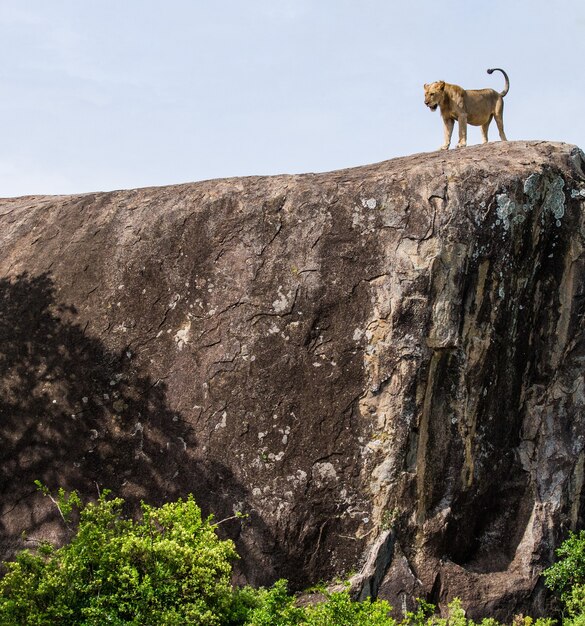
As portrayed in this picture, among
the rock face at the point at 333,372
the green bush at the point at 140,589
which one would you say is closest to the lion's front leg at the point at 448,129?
the rock face at the point at 333,372

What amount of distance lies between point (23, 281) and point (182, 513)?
333 cm

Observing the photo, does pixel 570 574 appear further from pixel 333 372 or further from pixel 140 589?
pixel 140 589

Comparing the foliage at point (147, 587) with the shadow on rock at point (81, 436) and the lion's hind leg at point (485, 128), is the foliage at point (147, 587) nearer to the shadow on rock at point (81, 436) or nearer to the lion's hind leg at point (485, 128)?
the shadow on rock at point (81, 436)

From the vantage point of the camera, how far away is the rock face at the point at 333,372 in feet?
28.5

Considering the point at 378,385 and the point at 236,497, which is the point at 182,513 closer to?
the point at 236,497

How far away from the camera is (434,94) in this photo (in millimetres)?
11266

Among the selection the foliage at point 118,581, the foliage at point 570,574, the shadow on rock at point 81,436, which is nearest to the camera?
the foliage at point 118,581

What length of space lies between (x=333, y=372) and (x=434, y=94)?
4.24m

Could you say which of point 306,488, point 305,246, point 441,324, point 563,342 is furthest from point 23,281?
point 563,342

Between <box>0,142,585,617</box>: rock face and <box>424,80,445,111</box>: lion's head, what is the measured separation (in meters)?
1.79

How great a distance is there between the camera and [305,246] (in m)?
9.15

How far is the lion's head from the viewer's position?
11.2 metres

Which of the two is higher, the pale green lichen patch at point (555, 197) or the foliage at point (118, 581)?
the pale green lichen patch at point (555, 197)

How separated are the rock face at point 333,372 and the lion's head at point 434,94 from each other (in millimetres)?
1793
